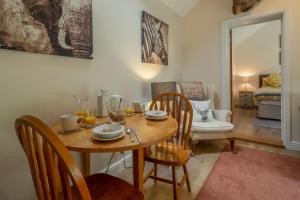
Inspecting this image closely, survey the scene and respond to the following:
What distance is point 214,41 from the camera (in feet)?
10.4

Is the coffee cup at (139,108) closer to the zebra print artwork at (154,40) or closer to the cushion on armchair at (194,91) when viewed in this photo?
the zebra print artwork at (154,40)

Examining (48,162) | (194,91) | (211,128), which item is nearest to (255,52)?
(194,91)

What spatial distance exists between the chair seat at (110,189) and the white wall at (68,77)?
588 millimetres

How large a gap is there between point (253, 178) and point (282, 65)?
1.72m

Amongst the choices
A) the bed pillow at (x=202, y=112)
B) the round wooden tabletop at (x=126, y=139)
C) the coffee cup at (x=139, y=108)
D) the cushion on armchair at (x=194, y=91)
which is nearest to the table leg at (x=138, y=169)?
the round wooden tabletop at (x=126, y=139)

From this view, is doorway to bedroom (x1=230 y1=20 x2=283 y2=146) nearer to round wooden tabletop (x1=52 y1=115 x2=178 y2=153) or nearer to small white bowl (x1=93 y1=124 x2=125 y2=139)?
round wooden tabletop (x1=52 y1=115 x2=178 y2=153)

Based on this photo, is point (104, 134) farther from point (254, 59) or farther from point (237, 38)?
point (254, 59)

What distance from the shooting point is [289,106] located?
2586 millimetres

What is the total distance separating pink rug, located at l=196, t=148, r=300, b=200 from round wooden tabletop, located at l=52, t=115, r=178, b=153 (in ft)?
2.90

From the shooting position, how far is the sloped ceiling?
2922 mm

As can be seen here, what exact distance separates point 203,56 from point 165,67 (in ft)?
2.78

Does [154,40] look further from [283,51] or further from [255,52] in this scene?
[255,52]

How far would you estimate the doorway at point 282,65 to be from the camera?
2.57 metres

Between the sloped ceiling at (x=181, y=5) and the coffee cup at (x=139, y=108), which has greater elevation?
the sloped ceiling at (x=181, y=5)
